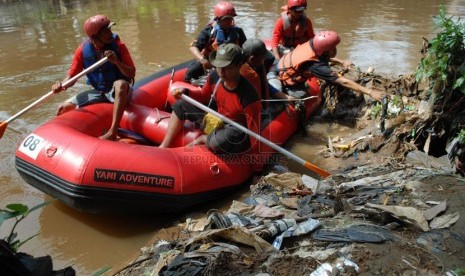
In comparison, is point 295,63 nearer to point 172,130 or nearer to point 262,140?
point 262,140

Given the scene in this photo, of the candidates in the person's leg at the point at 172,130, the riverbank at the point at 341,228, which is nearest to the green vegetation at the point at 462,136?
the riverbank at the point at 341,228

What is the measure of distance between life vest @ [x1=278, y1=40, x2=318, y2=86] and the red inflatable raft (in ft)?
4.41

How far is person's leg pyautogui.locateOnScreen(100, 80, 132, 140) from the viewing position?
13.9 ft

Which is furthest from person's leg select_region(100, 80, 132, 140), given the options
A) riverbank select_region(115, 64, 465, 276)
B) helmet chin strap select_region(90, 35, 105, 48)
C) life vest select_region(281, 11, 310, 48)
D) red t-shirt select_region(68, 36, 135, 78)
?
life vest select_region(281, 11, 310, 48)

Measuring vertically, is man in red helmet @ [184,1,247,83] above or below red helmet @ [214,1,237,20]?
below

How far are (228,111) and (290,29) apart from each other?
8.07 feet

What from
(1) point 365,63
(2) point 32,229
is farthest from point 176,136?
(1) point 365,63

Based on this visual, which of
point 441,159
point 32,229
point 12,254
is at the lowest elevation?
point 32,229

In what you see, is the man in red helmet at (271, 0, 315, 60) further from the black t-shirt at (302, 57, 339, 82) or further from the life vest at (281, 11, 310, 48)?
the black t-shirt at (302, 57, 339, 82)

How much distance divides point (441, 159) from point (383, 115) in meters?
0.95

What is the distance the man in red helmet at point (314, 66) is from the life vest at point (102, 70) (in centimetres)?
199

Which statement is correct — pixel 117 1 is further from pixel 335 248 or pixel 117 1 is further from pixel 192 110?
pixel 335 248

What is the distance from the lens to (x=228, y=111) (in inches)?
161

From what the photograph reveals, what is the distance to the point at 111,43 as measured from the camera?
441cm
